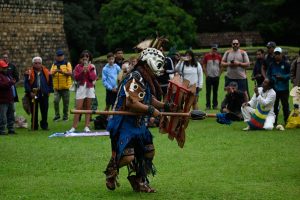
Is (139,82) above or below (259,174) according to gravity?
above

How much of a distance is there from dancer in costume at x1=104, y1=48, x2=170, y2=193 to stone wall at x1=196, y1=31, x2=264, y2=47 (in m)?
51.7

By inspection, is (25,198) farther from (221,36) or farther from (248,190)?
(221,36)

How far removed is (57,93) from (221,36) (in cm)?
4489

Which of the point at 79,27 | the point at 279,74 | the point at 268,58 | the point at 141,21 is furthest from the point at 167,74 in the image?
the point at 79,27

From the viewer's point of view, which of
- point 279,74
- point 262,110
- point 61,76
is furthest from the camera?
point 61,76

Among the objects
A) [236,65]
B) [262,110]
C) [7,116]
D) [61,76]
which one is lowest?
[7,116]

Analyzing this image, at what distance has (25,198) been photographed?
1006 centimetres

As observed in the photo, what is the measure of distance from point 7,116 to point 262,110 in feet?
19.0

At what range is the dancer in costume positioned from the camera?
10.2 m

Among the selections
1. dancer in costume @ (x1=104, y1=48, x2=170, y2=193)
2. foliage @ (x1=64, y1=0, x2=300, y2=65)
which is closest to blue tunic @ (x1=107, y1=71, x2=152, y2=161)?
dancer in costume @ (x1=104, y1=48, x2=170, y2=193)

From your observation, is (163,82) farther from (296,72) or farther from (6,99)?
(6,99)

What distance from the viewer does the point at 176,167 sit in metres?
12.5

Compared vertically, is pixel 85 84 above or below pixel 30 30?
below

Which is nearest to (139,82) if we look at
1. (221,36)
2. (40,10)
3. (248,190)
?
(248,190)
